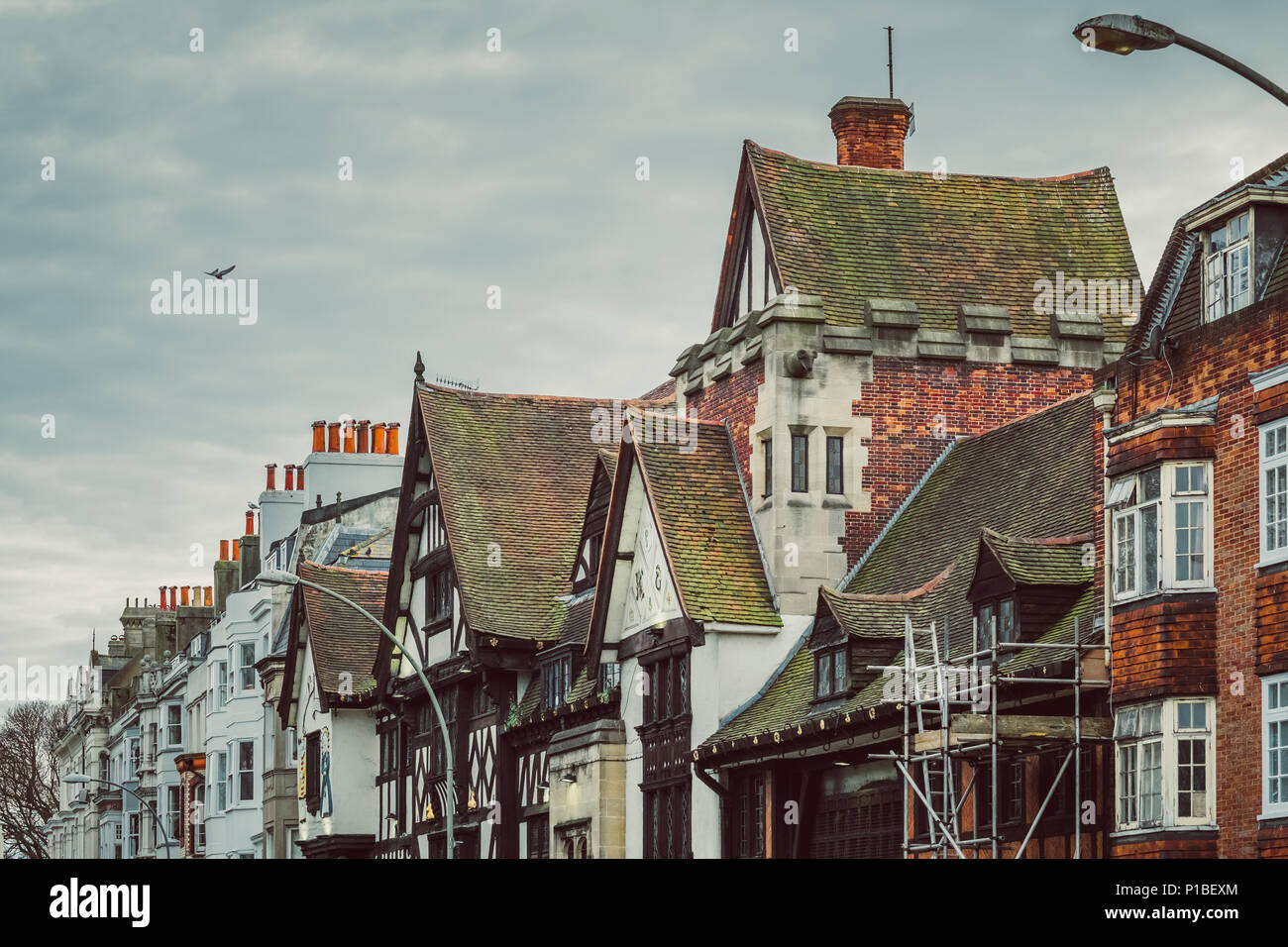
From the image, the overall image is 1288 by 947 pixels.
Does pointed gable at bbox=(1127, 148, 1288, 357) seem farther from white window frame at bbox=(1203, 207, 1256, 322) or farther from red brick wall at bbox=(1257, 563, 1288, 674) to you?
red brick wall at bbox=(1257, 563, 1288, 674)

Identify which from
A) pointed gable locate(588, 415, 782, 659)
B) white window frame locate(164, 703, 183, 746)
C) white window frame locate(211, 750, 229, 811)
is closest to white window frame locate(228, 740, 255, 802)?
white window frame locate(211, 750, 229, 811)

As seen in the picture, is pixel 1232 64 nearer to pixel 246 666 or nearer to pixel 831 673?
pixel 831 673

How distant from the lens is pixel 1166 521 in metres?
22.5

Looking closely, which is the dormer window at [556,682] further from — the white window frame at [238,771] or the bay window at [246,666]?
the bay window at [246,666]

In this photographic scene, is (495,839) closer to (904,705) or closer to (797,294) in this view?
(797,294)

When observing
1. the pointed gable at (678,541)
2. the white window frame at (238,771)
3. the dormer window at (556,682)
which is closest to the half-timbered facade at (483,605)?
the dormer window at (556,682)

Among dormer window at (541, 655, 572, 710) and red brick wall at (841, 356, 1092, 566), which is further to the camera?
dormer window at (541, 655, 572, 710)

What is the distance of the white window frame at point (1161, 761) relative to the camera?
22.0 meters

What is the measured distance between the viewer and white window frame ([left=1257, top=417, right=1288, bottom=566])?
2102 centimetres

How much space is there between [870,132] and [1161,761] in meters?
21.1

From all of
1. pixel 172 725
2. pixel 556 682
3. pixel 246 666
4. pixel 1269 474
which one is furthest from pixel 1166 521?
pixel 172 725

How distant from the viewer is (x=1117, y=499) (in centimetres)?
2333

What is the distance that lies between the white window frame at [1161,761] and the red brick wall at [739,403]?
45.8ft

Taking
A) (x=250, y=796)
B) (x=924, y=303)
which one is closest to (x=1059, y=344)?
(x=924, y=303)
